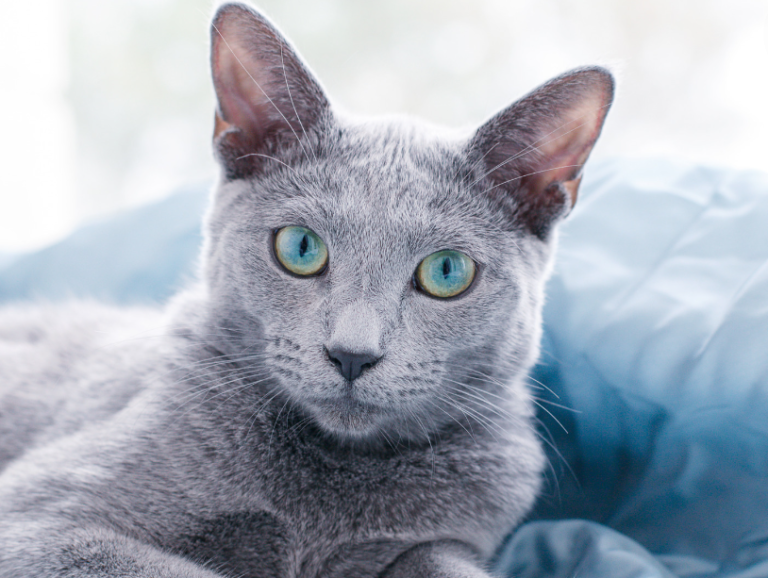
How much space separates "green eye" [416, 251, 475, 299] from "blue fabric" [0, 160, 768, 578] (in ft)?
1.18

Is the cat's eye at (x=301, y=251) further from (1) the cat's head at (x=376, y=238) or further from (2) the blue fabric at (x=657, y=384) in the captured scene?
(2) the blue fabric at (x=657, y=384)

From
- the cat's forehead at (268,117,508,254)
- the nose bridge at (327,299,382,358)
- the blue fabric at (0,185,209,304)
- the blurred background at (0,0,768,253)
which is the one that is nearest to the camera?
the nose bridge at (327,299,382,358)

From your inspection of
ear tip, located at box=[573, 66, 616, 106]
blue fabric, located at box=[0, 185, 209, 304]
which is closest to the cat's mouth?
ear tip, located at box=[573, 66, 616, 106]

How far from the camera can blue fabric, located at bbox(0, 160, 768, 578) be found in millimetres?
1035

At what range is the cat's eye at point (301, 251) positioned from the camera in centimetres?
96

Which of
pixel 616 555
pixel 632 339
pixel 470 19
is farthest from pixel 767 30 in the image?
pixel 616 555

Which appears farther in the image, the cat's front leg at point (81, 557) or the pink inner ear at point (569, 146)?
the pink inner ear at point (569, 146)

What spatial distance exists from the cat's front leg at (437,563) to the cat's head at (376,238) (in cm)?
18

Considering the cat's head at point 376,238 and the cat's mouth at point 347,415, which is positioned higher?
the cat's head at point 376,238

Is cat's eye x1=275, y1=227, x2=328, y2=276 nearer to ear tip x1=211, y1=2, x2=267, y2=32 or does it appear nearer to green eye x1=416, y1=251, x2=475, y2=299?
green eye x1=416, y1=251, x2=475, y2=299

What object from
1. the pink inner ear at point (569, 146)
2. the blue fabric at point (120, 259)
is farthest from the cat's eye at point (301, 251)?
the blue fabric at point (120, 259)

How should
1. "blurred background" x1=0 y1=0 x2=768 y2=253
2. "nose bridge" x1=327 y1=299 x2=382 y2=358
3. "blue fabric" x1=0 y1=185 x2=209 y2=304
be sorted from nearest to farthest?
1. "nose bridge" x1=327 y1=299 x2=382 y2=358
2. "blue fabric" x1=0 y1=185 x2=209 y2=304
3. "blurred background" x1=0 y1=0 x2=768 y2=253

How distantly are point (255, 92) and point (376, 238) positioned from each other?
339 mm

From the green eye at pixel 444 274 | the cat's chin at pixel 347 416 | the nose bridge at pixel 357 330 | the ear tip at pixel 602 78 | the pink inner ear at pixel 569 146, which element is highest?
the ear tip at pixel 602 78
